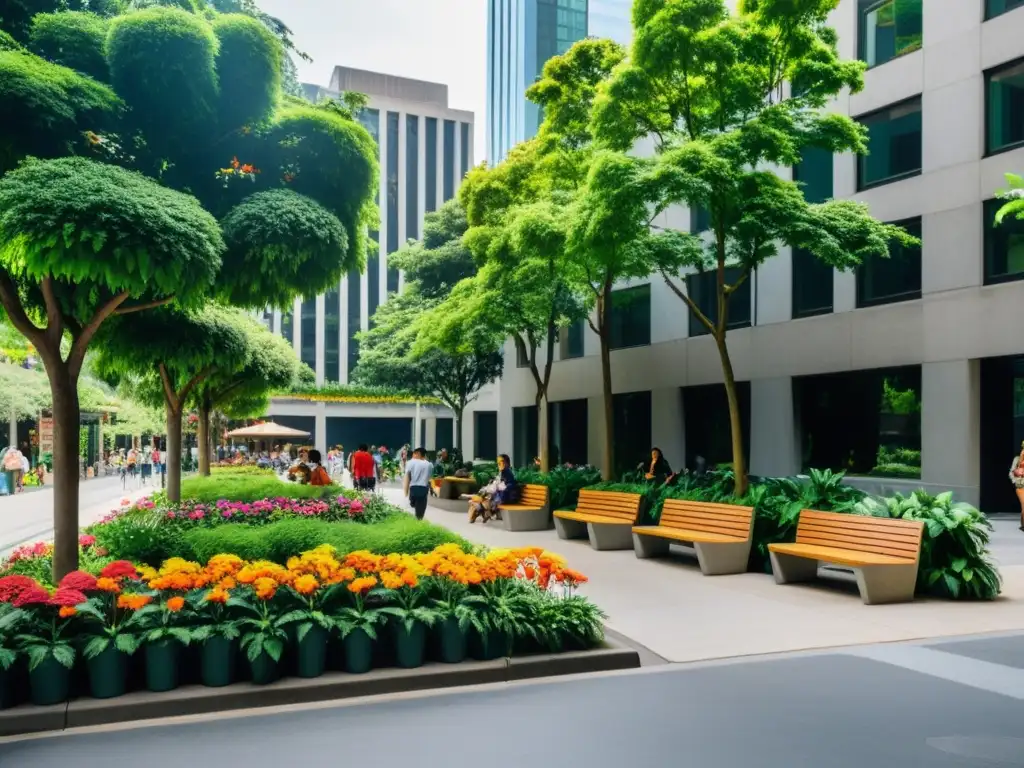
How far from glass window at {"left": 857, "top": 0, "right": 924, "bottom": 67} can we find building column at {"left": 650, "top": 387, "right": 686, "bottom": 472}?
11.2m

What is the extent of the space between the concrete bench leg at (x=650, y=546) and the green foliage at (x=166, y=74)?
8879 millimetres

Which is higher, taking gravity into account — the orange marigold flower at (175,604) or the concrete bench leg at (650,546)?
the orange marigold flower at (175,604)

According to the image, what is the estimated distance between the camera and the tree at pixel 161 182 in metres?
7.81

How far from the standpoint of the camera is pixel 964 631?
29.6 ft

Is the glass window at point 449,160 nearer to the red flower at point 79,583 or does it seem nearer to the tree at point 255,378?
the tree at point 255,378

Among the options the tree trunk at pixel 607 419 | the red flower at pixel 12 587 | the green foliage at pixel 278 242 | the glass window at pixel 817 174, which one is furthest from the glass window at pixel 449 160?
the red flower at pixel 12 587

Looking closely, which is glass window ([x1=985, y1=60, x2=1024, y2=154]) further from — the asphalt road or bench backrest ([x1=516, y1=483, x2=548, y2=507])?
the asphalt road

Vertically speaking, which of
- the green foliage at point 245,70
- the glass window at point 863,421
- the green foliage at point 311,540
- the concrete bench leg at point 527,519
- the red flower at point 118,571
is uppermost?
the green foliage at point 245,70

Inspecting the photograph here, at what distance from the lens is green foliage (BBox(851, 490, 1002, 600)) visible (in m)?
10.6

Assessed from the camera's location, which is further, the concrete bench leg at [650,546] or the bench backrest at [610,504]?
the bench backrest at [610,504]

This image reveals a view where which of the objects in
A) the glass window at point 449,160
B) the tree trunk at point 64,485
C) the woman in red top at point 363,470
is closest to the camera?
the tree trunk at point 64,485

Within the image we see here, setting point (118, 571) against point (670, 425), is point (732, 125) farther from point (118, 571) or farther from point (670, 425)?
point (670, 425)

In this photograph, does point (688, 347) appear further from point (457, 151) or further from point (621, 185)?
point (457, 151)

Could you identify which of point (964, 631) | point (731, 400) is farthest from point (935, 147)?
point (964, 631)
